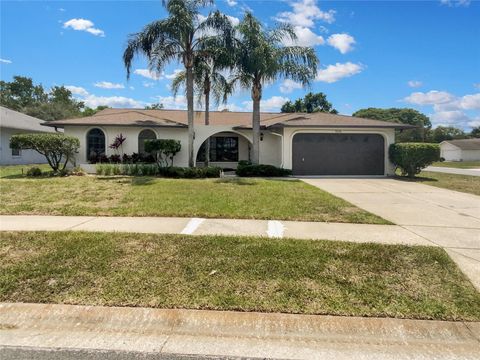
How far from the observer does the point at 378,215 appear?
26.0 ft

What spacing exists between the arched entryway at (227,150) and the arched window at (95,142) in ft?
20.2

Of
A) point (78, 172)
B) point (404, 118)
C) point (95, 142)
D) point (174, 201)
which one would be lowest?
point (174, 201)

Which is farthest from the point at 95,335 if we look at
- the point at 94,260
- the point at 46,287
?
the point at 94,260

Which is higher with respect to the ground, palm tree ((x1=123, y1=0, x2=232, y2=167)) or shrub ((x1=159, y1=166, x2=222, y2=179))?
palm tree ((x1=123, y1=0, x2=232, y2=167))

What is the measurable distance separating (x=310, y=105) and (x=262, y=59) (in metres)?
31.6

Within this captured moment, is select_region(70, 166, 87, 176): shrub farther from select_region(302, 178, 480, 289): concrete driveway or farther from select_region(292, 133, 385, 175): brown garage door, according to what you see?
select_region(302, 178, 480, 289): concrete driveway

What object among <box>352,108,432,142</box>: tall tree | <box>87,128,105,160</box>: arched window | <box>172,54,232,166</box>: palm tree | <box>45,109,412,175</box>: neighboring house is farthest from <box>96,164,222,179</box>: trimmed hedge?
<box>352,108,432,142</box>: tall tree

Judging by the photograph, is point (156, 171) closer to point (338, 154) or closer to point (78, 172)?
point (78, 172)

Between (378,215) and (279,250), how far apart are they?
3886 millimetres

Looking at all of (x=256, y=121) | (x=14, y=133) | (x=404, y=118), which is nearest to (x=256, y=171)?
(x=256, y=121)

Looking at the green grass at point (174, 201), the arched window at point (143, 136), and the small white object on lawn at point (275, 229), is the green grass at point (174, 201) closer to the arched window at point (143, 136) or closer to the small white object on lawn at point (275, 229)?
the small white object on lawn at point (275, 229)

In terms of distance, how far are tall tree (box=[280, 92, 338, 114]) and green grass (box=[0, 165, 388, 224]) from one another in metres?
34.6

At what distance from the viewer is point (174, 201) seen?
9148mm

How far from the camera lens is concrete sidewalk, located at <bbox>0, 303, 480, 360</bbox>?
3.00 metres
